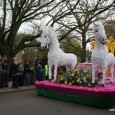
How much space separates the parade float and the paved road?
13.0 inches

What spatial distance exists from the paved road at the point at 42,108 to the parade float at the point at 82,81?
1.08ft

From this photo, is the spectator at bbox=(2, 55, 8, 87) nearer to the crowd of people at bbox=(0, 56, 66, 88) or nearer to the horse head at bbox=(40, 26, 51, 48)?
the crowd of people at bbox=(0, 56, 66, 88)

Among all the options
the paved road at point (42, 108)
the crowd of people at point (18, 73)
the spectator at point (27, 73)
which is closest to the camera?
the paved road at point (42, 108)

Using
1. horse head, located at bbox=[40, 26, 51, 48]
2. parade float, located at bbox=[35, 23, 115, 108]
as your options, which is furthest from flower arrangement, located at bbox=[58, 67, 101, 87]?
horse head, located at bbox=[40, 26, 51, 48]

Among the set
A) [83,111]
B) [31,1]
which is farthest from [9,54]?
[83,111]

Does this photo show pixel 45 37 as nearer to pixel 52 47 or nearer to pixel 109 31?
pixel 52 47

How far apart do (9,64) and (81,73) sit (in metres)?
5.95

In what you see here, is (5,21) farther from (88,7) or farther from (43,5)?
(88,7)

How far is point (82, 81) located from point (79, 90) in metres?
0.82

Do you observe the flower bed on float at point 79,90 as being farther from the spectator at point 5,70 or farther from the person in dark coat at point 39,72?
the person in dark coat at point 39,72

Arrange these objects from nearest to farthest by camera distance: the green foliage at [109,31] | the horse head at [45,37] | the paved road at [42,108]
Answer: the paved road at [42,108]
the horse head at [45,37]
the green foliage at [109,31]

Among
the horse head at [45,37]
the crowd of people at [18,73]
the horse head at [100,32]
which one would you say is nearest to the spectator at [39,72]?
the crowd of people at [18,73]

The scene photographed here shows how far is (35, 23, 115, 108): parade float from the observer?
10000 millimetres

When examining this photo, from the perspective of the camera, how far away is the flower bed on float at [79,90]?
9873 millimetres
